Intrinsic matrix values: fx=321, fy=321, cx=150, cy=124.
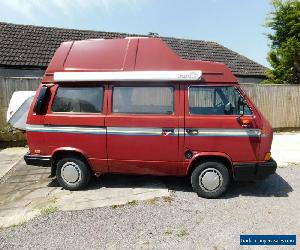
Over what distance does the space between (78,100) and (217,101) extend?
8.30 ft

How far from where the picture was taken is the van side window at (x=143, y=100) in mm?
5668

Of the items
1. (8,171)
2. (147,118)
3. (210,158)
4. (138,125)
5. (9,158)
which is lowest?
(8,171)

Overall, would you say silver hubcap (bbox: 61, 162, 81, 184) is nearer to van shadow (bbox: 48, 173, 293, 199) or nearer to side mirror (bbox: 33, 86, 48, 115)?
van shadow (bbox: 48, 173, 293, 199)

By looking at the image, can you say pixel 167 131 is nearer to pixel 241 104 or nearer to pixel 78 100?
pixel 241 104

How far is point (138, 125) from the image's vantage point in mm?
5699

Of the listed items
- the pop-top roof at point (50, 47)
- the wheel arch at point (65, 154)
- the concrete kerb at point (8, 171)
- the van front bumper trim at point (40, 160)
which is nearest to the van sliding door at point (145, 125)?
the wheel arch at point (65, 154)

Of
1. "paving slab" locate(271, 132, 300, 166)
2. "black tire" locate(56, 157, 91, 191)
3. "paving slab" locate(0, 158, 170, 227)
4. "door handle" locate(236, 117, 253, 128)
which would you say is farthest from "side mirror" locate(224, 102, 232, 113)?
"paving slab" locate(271, 132, 300, 166)

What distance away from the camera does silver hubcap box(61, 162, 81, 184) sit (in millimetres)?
Answer: 6156

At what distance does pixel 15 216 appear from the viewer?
516 cm

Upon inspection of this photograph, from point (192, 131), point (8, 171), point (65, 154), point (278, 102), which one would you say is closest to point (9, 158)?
point (8, 171)

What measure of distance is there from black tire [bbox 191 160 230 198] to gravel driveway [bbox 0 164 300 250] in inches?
6.3

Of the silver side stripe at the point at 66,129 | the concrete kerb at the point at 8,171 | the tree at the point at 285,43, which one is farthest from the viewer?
the tree at the point at 285,43

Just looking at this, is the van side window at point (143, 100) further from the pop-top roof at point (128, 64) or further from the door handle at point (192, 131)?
the door handle at point (192, 131)

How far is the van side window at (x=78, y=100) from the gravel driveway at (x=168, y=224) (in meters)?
1.85
